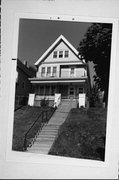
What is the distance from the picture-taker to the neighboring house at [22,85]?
1721 mm

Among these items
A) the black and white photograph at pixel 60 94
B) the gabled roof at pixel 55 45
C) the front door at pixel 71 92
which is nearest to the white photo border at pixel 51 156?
the black and white photograph at pixel 60 94

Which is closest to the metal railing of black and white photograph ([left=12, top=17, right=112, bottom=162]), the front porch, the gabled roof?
black and white photograph ([left=12, top=17, right=112, bottom=162])

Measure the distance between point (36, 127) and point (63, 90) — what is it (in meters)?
0.32

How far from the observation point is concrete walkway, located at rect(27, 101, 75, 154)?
1.71 metres

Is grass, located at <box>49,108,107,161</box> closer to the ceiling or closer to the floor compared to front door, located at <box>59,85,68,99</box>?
closer to the floor

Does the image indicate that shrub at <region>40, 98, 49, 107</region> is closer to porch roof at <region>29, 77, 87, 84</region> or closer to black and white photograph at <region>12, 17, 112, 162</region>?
black and white photograph at <region>12, 17, 112, 162</region>

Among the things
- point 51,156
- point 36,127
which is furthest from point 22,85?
point 51,156

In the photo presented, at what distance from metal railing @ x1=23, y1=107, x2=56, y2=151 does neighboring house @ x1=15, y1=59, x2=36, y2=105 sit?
158 mm

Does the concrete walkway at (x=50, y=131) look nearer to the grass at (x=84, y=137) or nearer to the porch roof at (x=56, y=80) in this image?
the grass at (x=84, y=137)

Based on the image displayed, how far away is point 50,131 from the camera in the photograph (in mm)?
1751

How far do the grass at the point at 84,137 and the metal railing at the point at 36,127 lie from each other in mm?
141

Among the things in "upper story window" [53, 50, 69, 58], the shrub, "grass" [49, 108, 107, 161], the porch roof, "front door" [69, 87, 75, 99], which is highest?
"upper story window" [53, 50, 69, 58]

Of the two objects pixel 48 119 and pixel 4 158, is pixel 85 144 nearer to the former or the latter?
pixel 48 119

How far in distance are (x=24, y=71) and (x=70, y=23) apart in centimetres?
45
